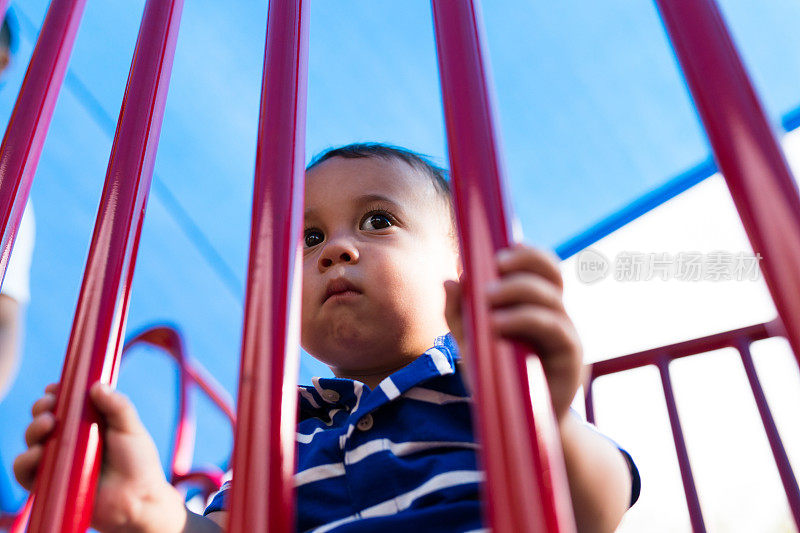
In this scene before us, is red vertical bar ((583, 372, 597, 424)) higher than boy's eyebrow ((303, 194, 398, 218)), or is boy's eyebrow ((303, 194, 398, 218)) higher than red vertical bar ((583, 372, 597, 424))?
boy's eyebrow ((303, 194, 398, 218))

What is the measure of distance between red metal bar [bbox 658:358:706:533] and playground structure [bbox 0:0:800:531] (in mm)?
644

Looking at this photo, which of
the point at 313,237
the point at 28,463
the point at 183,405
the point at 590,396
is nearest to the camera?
the point at 28,463

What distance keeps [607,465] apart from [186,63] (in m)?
1.81

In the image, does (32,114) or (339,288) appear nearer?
(32,114)

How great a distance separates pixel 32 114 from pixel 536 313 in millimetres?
344

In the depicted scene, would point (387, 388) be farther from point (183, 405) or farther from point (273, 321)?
point (183, 405)

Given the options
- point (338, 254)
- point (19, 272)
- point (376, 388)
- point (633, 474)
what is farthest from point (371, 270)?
point (19, 272)

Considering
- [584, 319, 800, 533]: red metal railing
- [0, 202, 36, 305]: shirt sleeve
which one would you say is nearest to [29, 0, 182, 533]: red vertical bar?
[584, 319, 800, 533]: red metal railing

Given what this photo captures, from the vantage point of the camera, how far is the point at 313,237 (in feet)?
2.75

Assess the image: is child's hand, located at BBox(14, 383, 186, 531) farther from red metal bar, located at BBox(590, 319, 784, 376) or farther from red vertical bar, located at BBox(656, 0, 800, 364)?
red metal bar, located at BBox(590, 319, 784, 376)

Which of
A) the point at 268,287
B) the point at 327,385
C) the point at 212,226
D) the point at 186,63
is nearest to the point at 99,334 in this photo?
the point at 268,287

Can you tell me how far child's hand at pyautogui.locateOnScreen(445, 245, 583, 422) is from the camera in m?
0.25

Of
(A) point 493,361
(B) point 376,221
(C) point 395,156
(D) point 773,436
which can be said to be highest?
(C) point 395,156

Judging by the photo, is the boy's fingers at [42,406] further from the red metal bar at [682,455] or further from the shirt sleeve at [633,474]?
the red metal bar at [682,455]
